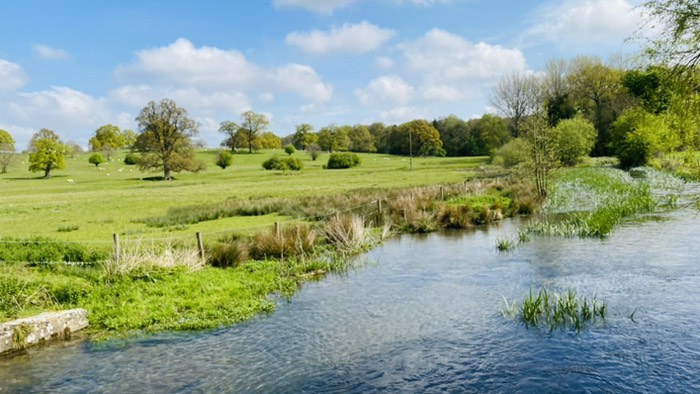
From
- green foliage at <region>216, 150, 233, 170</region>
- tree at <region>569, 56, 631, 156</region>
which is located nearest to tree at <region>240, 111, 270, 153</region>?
green foliage at <region>216, 150, 233, 170</region>

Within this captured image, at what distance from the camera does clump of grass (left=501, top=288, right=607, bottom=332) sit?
522 inches

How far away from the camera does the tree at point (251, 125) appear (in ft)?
487

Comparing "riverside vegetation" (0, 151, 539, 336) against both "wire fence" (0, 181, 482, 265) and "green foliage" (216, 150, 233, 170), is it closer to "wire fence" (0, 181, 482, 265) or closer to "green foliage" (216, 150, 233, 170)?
"wire fence" (0, 181, 482, 265)

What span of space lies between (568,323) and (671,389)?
366 centimetres

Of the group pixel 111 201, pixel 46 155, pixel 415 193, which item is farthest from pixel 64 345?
→ pixel 46 155

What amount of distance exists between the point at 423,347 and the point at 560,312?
4.09 m

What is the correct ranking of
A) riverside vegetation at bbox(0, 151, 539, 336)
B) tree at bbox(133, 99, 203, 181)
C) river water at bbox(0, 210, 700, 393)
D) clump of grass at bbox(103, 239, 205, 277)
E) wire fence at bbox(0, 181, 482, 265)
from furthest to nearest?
tree at bbox(133, 99, 203, 181)
wire fence at bbox(0, 181, 482, 265)
clump of grass at bbox(103, 239, 205, 277)
riverside vegetation at bbox(0, 151, 539, 336)
river water at bbox(0, 210, 700, 393)

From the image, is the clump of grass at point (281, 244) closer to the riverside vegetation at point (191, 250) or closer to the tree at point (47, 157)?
the riverside vegetation at point (191, 250)

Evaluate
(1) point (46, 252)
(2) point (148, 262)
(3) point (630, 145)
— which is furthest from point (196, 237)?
(3) point (630, 145)

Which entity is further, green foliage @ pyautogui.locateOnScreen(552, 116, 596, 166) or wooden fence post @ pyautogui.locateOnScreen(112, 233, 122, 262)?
green foliage @ pyautogui.locateOnScreen(552, 116, 596, 166)

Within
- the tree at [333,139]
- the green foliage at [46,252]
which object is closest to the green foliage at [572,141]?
the green foliage at [46,252]

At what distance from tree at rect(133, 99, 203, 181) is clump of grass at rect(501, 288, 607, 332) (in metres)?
77.5

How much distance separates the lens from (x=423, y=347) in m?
12.3

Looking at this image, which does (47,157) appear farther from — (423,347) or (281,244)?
(423,347)
